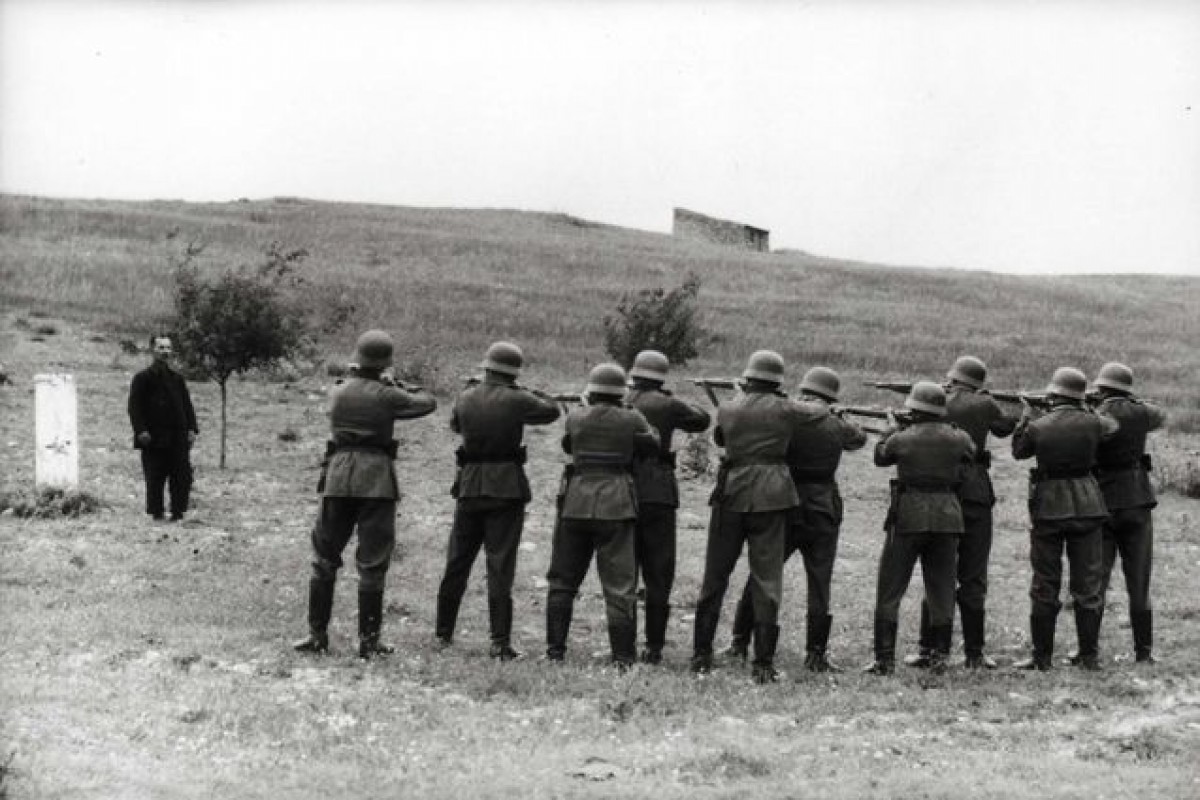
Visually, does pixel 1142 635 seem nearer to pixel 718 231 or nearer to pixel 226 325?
pixel 226 325

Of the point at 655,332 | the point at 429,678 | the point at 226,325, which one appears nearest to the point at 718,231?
the point at 655,332

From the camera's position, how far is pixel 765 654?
9484mm

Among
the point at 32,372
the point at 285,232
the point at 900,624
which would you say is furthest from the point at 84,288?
the point at 900,624

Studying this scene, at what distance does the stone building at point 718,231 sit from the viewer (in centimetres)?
6631

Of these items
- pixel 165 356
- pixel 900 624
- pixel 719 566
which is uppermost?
pixel 165 356

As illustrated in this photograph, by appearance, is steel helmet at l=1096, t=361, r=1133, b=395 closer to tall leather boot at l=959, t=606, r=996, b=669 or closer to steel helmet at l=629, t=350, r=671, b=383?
tall leather boot at l=959, t=606, r=996, b=669

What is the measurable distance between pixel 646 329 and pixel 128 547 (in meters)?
14.3

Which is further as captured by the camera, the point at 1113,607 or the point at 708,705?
the point at 1113,607

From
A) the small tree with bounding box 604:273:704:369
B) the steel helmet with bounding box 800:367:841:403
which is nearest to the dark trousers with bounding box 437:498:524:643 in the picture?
the steel helmet with bounding box 800:367:841:403

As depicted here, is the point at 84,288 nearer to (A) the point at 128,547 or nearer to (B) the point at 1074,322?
(A) the point at 128,547

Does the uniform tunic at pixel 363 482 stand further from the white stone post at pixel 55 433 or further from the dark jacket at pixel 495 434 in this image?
the white stone post at pixel 55 433

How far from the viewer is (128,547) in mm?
12508

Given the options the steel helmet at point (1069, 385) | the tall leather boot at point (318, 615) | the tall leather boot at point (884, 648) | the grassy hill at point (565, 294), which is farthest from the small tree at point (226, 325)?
the steel helmet at point (1069, 385)

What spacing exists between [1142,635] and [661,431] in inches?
157
